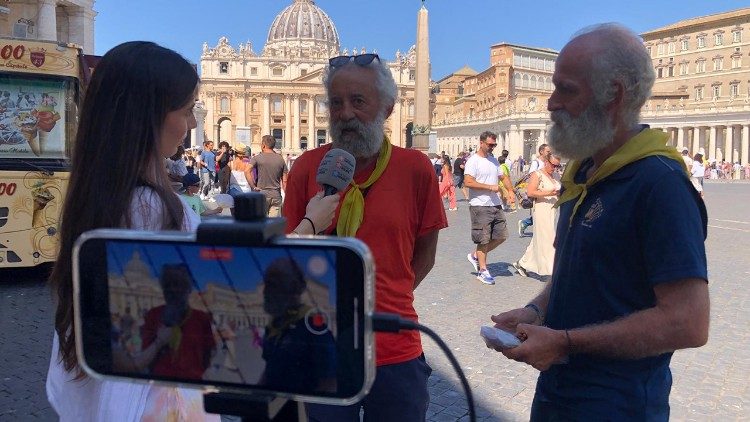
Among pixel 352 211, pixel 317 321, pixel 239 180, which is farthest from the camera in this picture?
pixel 239 180

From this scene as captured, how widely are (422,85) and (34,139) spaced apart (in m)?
19.7

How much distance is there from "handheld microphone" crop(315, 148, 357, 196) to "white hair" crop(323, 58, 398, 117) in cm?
32

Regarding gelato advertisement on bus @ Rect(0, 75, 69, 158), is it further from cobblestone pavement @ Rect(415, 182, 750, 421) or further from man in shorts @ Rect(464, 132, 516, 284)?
man in shorts @ Rect(464, 132, 516, 284)

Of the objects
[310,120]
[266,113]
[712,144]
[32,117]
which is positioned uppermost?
[266,113]

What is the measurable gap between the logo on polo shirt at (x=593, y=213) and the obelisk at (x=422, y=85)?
2343 centimetres

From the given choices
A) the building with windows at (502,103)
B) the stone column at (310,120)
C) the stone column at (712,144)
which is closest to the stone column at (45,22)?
the building with windows at (502,103)

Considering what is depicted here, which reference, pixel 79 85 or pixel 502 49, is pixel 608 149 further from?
pixel 502 49

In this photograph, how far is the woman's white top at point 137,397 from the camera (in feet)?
4.48

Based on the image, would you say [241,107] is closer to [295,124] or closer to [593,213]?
[295,124]

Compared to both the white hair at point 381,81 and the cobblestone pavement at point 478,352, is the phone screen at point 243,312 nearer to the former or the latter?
the white hair at point 381,81

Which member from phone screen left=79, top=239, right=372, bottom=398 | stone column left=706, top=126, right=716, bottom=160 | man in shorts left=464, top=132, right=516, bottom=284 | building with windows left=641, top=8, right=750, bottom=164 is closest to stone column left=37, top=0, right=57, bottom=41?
man in shorts left=464, top=132, right=516, bottom=284

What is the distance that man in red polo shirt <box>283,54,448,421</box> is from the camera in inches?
86.4

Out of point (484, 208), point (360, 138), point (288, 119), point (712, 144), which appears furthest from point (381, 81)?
point (288, 119)

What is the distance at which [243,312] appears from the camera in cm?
95
